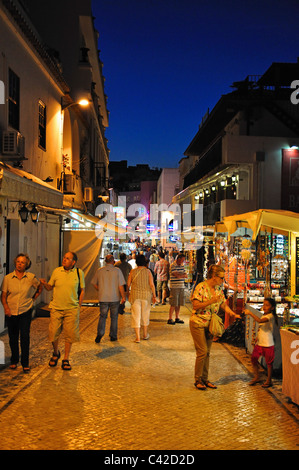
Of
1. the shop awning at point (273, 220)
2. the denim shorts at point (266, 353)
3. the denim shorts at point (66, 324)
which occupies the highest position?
the shop awning at point (273, 220)

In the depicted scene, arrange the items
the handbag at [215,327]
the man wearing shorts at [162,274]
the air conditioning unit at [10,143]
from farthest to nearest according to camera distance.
Result: the man wearing shorts at [162,274]
the air conditioning unit at [10,143]
the handbag at [215,327]

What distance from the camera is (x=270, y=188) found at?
64.4 feet

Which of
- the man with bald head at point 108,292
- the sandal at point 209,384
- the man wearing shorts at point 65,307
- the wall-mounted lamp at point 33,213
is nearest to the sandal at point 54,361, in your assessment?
the man wearing shorts at point 65,307

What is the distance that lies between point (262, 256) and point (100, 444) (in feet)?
22.7

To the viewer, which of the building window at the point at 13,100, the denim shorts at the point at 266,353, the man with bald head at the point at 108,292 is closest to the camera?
the denim shorts at the point at 266,353

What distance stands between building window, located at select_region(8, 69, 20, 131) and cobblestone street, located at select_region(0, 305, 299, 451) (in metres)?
5.45

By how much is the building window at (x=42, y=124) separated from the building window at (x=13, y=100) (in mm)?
2178

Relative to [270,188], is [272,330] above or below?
below

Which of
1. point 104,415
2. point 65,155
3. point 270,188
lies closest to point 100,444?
point 104,415

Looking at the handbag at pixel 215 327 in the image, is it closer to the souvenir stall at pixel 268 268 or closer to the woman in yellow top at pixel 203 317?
the woman in yellow top at pixel 203 317

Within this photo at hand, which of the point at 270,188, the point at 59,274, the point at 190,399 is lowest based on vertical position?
the point at 190,399

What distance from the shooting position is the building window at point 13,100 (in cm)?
1029

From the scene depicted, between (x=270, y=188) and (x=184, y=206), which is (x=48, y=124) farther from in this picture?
(x=184, y=206)

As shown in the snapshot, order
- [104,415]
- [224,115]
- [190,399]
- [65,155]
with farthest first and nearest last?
[224,115] < [65,155] < [190,399] < [104,415]
